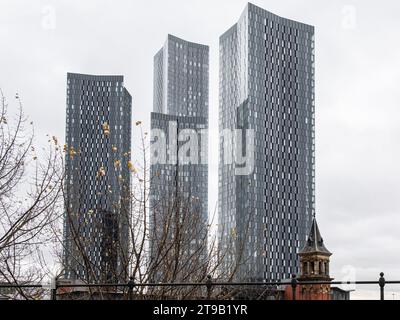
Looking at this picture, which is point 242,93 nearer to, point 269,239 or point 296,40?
point 296,40

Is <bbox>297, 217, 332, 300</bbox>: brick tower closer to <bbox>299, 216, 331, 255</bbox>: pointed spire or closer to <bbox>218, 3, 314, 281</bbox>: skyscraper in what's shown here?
<bbox>299, 216, 331, 255</bbox>: pointed spire

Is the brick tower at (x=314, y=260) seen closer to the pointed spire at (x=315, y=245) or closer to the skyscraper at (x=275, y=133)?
the pointed spire at (x=315, y=245)

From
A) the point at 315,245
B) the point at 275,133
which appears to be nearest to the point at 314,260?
the point at 315,245

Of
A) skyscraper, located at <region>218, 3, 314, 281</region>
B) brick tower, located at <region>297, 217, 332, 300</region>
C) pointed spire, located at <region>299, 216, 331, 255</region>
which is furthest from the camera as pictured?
skyscraper, located at <region>218, 3, 314, 281</region>

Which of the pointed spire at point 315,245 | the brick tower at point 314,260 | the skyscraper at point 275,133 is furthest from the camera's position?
the skyscraper at point 275,133

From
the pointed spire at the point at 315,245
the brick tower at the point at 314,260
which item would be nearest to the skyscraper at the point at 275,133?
the pointed spire at the point at 315,245

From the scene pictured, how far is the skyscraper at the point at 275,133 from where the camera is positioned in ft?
564

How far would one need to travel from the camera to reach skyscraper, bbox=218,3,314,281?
172000 millimetres

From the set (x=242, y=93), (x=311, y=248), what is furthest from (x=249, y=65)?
(x=311, y=248)

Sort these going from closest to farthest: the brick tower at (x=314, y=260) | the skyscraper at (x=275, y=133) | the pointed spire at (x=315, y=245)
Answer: the brick tower at (x=314, y=260), the pointed spire at (x=315, y=245), the skyscraper at (x=275, y=133)

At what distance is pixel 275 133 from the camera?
604 ft

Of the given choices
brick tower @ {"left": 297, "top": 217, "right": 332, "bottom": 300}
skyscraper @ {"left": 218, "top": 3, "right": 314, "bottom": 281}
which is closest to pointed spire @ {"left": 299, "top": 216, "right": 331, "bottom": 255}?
brick tower @ {"left": 297, "top": 217, "right": 332, "bottom": 300}

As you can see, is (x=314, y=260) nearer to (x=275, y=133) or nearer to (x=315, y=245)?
(x=315, y=245)
